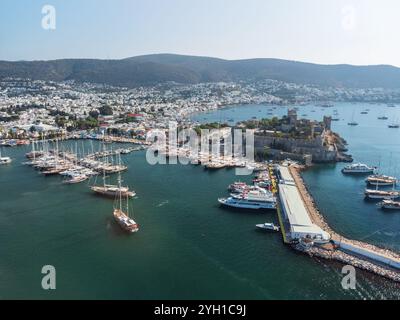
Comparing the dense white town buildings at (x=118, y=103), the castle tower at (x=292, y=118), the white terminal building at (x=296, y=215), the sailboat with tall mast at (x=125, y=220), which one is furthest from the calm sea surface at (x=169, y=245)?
the dense white town buildings at (x=118, y=103)

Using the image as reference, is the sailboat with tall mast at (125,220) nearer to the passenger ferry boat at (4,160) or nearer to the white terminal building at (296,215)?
the white terminal building at (296,215)

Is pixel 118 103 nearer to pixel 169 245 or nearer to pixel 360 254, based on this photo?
pixel 169 245

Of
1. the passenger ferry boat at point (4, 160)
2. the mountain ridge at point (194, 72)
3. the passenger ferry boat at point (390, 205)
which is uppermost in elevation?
the mountain ridge at point (194, 72)

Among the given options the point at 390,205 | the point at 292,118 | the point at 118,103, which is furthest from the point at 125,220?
the point at 118,103

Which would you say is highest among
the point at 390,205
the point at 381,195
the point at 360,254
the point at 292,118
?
the point at 292,118

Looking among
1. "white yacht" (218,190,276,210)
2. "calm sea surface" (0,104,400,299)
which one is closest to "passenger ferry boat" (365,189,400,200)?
"calm sea surface" (0,104,400,299)

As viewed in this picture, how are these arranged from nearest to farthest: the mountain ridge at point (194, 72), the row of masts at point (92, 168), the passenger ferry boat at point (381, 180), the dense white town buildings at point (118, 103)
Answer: the row of masts at point (92, 168)
the passenger ferry boat at point (381, 180)
the dense white town buildings at point (118, 103)
the mountain ridge at point (194, 72)

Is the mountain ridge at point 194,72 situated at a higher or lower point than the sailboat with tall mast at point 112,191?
higher
